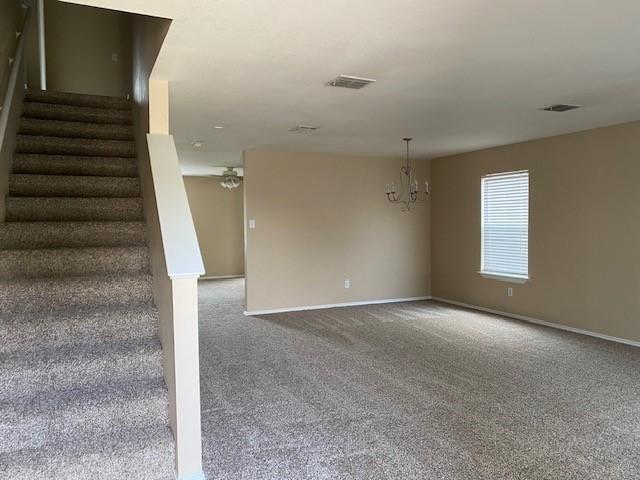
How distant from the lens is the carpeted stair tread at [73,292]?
8.48 ft

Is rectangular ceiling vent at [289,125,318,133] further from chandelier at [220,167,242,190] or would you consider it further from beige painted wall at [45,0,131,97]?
chandelier at [220,167,242,190]

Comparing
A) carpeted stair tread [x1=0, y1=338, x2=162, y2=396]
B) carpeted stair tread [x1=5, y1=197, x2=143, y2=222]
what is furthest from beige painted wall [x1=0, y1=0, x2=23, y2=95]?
carpeted stair tread [x1=0, y1=338, x2=162, y2=396]

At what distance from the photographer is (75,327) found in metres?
2.54

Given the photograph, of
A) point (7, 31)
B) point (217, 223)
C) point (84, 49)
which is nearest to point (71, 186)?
point (7, 31)

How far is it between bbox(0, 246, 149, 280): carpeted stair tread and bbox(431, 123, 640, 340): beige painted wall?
4.53 meters

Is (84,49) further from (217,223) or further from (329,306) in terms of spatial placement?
(217,223)

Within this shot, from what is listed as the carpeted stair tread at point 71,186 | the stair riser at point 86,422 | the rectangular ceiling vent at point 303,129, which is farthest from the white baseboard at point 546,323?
the carpeted stair tread at point 71,186

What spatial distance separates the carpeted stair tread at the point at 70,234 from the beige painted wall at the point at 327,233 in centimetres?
295

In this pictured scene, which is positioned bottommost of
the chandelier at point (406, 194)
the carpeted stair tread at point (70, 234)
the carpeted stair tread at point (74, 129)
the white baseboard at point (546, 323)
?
the white baseboard at point (546, 323)

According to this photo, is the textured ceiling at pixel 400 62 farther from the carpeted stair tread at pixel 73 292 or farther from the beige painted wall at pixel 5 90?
the carpeted stair tread at pixel 73 292

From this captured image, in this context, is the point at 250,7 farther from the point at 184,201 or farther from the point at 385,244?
the point at 385,244

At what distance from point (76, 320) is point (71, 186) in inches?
55.2

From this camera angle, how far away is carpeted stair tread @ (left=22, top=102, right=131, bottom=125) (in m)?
3.98

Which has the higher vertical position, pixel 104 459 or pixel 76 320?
pixel 76 320
